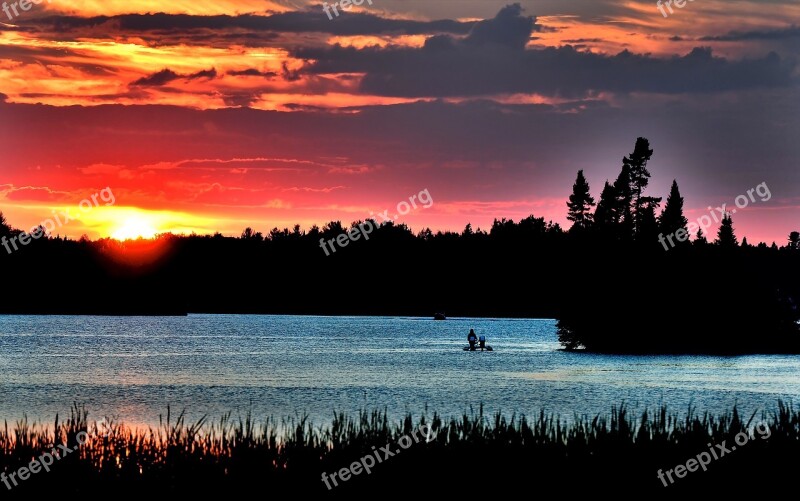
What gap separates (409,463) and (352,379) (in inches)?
1887

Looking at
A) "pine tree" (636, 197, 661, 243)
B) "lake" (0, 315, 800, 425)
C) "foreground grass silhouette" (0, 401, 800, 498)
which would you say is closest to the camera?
"foreground grass silhouette" (0, 401, 800, 498)

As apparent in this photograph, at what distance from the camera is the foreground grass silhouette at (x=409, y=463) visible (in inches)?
1033

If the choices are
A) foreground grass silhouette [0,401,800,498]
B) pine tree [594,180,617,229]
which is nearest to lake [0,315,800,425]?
foreground grass silhouette [0,401,800,498]

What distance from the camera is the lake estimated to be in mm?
55938

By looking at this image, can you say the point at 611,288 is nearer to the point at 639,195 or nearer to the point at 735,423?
the point at 639,195

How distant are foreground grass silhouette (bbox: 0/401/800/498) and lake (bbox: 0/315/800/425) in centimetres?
801

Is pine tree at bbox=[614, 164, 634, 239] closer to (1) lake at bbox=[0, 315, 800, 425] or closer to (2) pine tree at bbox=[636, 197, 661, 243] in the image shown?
(2) pine tree at bbox=[636, 197, 661, 243]

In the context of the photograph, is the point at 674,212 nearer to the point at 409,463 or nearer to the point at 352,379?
the point at 352,379

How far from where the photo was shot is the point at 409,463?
2773 centimetres

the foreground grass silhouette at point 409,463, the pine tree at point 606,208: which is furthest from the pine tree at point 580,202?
the foreground grass silhouette at point 409,463

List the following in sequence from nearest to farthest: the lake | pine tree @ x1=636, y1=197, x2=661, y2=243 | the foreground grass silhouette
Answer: the foreground grass silhouette
the lake
pine tree @ x1=636, y1=197, x2=661, y2=243

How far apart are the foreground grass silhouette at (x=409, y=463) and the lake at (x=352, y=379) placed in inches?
316

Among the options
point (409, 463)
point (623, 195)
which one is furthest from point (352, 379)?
point (623, 195)

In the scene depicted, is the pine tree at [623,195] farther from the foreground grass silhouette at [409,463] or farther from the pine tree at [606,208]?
the foreground grass silhouette at [409,463]
